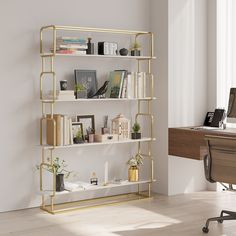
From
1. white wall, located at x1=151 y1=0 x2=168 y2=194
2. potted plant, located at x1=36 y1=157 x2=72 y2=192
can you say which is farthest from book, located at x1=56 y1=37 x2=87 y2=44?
potted plant, located at x1=36 y1=157 x2=72 y2=192

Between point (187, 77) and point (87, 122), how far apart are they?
135 centimetres

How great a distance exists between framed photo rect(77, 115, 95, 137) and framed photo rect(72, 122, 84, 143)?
0.11 metres

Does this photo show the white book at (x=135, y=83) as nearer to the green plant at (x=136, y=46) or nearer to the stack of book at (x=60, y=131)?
the green plant at (x=136, y=46)

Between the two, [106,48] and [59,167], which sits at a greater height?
[106,48]

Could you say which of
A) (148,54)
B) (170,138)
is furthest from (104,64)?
(170,138)

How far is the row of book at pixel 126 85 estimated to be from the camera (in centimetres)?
566

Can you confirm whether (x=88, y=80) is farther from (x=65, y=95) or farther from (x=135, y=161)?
(x=135, y=161)

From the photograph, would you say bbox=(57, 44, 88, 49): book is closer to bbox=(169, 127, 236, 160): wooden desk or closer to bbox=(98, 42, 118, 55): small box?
bbox=(98, 42, 118, 55): small box

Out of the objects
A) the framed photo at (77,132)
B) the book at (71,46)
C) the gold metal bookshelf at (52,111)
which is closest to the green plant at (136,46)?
the gold metal bookshelf at (52,111)

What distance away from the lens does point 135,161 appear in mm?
5914

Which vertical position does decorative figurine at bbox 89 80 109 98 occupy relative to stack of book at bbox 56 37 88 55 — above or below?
below

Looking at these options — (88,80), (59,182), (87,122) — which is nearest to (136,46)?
(88,80)

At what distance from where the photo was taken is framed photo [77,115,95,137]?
561 cm

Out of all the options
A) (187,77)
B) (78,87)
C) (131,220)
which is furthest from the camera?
(187,77)
